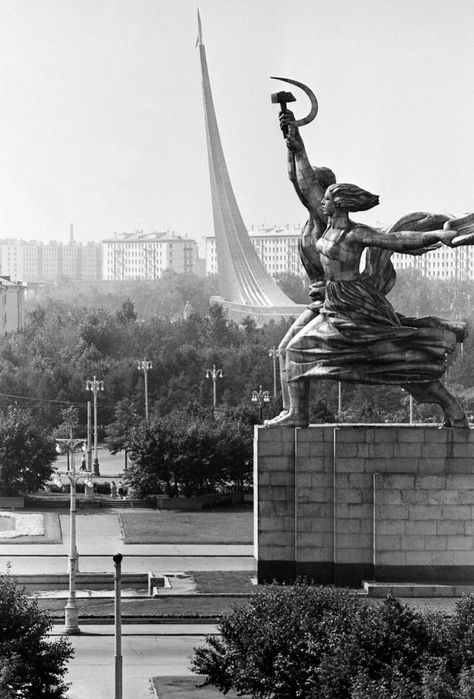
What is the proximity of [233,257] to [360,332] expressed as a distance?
101466 millimetres

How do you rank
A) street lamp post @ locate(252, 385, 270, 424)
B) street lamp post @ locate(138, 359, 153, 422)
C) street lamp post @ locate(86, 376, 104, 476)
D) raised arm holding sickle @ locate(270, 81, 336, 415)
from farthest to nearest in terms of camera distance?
street lamp post @ locate(138, 359, 153, 422) → street lamp post @ locate(86, 376, 104, 476) → street lamp post @ locate(252, 385, 270, 424) → raised arm holding sickle @ locate(270, 81, 336, 415)

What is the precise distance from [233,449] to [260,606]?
29.3 metres

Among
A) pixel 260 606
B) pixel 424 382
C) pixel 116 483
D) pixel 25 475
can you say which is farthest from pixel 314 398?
pixel 260 606

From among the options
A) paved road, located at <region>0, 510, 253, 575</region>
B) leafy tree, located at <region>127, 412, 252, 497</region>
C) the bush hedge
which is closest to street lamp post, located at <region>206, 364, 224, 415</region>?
leafy tree, located at <region>127, 412, 252, 497</region>

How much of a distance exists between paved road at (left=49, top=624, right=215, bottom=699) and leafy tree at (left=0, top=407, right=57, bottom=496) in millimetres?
22958

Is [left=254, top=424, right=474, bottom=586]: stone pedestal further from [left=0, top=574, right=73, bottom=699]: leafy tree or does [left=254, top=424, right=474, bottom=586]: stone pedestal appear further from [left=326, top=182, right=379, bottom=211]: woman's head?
[left=0, top=574, right=73, bottom=699]: leafy tree

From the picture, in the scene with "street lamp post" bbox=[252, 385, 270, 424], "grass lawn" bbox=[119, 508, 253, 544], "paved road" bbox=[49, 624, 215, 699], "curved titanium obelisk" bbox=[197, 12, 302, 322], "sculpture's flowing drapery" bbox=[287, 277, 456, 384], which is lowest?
"paved road" bbox=[49, 624, 215, 699]

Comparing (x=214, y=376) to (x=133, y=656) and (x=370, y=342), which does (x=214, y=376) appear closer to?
(x=370, y=342)

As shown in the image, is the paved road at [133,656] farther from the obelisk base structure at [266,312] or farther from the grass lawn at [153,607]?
the obelisk base structure at [266,312]

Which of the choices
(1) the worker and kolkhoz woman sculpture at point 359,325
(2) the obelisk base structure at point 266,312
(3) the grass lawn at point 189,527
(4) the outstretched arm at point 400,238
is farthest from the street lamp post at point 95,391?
(2) the obelisk base structure at point 266,312

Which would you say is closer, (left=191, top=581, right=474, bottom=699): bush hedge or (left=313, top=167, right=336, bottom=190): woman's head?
(left=191, top=581, right=474, bottom=699): bush hedge

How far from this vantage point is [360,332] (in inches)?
1319

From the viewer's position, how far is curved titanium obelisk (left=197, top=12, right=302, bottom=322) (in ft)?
416

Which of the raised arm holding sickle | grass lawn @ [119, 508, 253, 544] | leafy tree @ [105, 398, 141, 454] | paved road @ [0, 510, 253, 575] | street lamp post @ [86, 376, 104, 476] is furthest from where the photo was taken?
street lamp post @ [86, 376, 104, 476]
